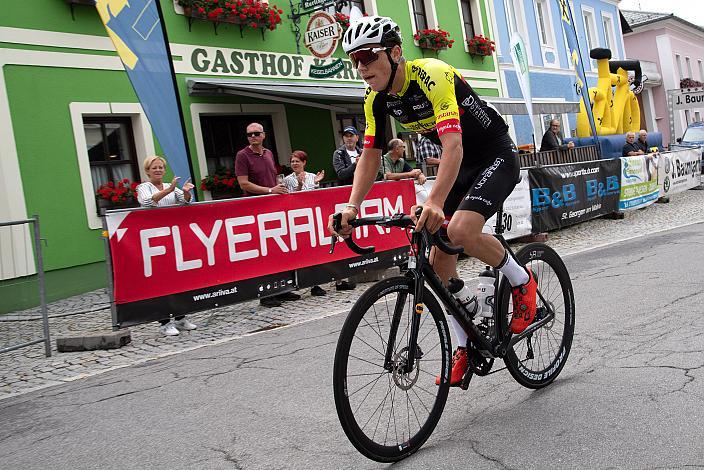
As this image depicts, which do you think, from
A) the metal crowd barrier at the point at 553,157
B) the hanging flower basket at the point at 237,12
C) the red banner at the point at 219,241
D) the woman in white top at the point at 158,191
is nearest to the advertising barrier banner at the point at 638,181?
the metal crowd barrier at the point at 553,157

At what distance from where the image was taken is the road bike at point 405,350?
10.6ft

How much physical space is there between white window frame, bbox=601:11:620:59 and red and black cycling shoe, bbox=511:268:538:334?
107ft

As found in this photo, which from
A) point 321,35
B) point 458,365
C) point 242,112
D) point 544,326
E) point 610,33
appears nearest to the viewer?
point 458,365

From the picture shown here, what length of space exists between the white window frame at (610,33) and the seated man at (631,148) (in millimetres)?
16938

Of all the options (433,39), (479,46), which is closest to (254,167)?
(433,39)

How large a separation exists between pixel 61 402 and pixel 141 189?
11.3ft

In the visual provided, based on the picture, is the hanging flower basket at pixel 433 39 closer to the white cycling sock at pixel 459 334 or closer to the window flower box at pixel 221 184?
the window flower box at pixel 221 184

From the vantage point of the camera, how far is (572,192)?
14.2 metres

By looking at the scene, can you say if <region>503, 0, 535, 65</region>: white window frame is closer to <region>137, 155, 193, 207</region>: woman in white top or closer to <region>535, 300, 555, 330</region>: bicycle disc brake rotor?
<region>137, 155, 193, 207</region>: woman in white top

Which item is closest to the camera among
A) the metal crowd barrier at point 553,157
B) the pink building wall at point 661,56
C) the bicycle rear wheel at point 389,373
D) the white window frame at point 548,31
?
the bicycle rear wheel at point 389,373

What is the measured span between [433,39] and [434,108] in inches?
672

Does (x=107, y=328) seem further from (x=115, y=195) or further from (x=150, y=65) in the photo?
(x=115, y=195)

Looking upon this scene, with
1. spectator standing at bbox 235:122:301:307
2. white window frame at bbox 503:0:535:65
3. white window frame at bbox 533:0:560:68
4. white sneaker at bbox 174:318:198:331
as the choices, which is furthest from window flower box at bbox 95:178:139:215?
white window frame at bbox 533:0:560:68

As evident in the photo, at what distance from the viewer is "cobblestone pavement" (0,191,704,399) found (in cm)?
655
